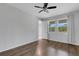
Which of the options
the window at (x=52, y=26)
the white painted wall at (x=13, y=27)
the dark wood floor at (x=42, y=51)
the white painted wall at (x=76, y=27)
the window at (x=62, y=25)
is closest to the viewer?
the dark wood floor at (x=42, y=51)

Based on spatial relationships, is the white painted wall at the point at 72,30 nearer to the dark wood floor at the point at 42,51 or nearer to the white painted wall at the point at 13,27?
the dark wood floor at the point at 42,51

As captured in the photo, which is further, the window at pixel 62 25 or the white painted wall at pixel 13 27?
the window at pixel 62 25

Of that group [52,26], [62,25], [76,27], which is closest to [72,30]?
[76,27]

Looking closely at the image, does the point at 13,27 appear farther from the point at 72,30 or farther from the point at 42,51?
the point at 72,30

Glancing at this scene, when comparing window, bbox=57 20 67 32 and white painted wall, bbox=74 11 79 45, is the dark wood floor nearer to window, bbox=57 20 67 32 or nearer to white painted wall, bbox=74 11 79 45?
white painted wall, bbox=74 11 79 45

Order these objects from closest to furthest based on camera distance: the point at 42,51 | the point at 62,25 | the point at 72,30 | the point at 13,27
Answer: the point at 42,51, the point at 13,27, the point at 72,30, the point at 62,25

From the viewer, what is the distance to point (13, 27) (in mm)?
3770

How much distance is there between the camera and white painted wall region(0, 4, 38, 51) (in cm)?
Answer: 322

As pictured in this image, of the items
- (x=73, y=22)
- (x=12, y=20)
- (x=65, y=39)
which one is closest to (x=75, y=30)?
(x=73, y=22)

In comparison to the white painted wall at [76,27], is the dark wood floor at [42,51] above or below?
below

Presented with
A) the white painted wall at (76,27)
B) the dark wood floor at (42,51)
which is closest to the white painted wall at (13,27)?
the dark wood floor at (42,51)

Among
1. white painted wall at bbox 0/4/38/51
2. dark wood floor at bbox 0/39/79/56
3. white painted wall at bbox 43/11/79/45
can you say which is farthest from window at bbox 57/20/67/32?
white painted wall at bbox 0/4/38/51

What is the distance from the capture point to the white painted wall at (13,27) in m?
3.22

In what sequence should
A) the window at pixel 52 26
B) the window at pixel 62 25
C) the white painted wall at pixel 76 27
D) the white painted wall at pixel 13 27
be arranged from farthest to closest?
the window at pixel 52 26 → the window at pixel 62 25 → the white painted wall at pixel 76 27 → the white painted wall at pixel 13 27
